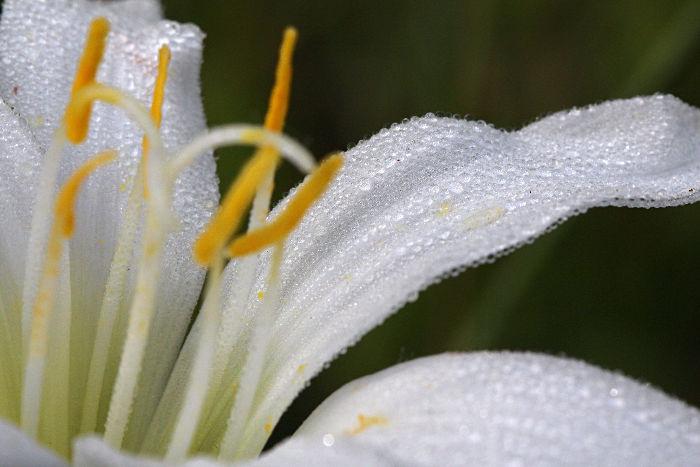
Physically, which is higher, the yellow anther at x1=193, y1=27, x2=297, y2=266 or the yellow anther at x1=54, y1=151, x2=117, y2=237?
the yellow anther at x1=193, y1=27, x2=297, y2=266

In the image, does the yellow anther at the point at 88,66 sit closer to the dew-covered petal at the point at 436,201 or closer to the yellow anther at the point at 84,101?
the yellow anther at the point at 84,101

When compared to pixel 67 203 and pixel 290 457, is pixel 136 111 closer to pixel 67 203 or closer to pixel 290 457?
pixel 67 203

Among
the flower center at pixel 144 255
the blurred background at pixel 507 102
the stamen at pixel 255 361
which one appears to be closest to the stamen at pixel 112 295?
the flower center at pixel 144 255

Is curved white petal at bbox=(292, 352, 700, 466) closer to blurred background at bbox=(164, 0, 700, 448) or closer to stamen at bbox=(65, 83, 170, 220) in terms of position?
stamen at bbox=(65, 83, 170, 220)

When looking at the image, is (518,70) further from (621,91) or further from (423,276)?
(423,276)

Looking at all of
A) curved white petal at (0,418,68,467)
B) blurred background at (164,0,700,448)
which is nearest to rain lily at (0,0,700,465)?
curved white petal at (0,418,68,467)

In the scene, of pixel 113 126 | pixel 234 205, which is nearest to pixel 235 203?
pixel 234 205
